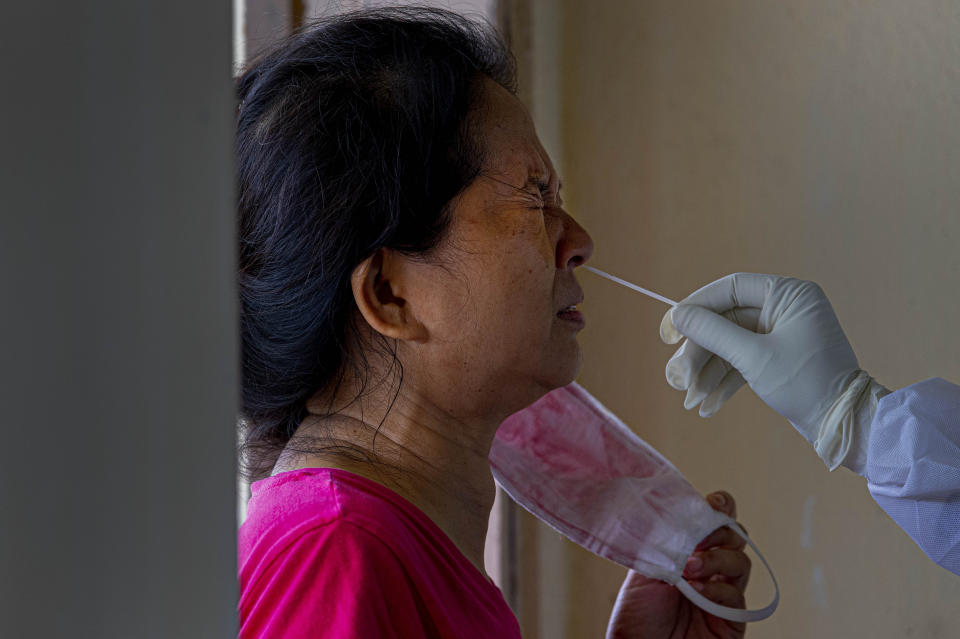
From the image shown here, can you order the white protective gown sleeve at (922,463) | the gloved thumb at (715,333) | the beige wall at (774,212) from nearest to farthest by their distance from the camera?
1. the white protective gown sleeve at (922,463)
2. the gloved thumb at (715,333)
3. the beige wall at (774,212)

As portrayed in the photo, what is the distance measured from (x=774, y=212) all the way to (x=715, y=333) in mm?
571

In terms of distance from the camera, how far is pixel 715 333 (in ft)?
2.82

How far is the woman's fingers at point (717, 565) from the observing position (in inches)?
39.9

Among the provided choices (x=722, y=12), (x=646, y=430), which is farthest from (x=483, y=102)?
(x=646, y=430)

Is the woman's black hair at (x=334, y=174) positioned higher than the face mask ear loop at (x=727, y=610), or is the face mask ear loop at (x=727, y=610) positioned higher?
the woman's black hair at (x=334, y=174)

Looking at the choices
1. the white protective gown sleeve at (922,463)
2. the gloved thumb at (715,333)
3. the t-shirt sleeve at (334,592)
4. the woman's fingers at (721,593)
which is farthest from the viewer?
the woman's fingers at (721,593)

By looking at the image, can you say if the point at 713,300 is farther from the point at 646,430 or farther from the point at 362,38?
the point at 646,430

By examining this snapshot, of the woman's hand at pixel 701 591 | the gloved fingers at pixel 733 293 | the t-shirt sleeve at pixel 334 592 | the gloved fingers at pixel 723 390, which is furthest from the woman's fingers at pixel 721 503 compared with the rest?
the t-shirt sleeve at pixel 334 592

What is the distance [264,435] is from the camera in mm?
885

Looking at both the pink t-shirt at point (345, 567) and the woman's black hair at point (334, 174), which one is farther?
the woman's black hair at point (334, 174)

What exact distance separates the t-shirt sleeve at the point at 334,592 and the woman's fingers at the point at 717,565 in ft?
1.65

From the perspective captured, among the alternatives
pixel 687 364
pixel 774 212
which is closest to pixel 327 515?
pixel 687 364

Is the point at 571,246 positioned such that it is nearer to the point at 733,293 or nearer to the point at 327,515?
the point at 733,293

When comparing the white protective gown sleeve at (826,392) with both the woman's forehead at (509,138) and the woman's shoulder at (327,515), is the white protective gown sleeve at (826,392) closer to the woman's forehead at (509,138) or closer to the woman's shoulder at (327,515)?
the woman's forehead at (509,138)
